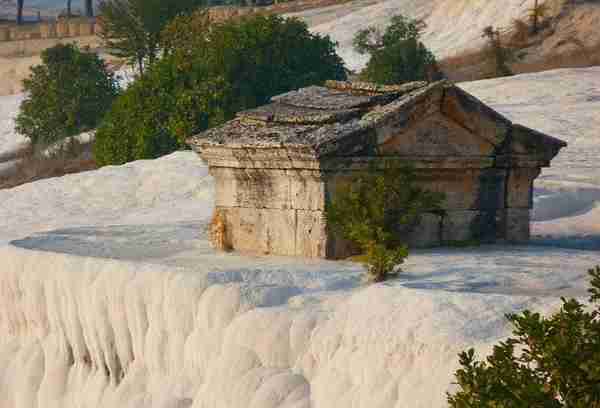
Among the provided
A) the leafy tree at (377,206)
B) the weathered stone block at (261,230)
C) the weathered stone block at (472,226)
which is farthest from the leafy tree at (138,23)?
the leafy tree at (377,206)

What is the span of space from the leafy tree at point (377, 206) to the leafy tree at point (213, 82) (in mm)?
16874

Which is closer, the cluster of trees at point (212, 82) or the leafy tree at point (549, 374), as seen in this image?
the leafy tree at point (549, 374)

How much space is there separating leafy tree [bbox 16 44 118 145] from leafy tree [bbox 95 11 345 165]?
12.2 m

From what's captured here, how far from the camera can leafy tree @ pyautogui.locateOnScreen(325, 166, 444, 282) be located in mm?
12195

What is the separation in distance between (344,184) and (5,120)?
52.4m

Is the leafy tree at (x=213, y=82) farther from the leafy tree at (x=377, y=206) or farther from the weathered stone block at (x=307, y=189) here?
the leafy tree at (x=377, y=206)

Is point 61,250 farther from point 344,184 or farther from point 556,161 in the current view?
point 556,161

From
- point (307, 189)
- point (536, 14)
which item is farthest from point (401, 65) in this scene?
point (307, 189)

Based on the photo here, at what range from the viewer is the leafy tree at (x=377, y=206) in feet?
40.0

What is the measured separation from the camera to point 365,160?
12.5m

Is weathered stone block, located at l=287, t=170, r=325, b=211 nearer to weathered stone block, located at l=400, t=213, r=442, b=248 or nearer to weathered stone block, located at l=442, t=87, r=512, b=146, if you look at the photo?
weathered stone block, located at l=400, t=213, r=442, b=248

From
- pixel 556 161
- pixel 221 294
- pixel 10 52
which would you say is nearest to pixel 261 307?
pixel 221 294

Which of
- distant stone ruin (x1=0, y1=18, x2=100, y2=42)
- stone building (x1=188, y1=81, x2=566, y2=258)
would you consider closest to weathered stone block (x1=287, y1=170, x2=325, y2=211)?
stone building (x1=188, y1=81, x2=566, y2=258)

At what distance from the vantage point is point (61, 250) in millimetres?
13758
